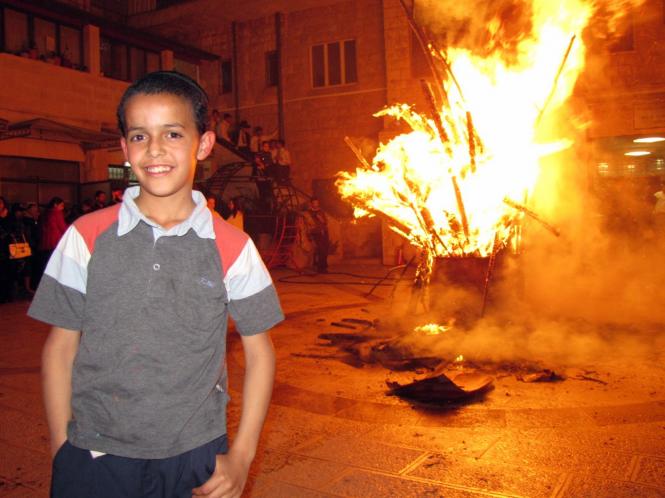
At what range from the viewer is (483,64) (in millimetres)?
8195

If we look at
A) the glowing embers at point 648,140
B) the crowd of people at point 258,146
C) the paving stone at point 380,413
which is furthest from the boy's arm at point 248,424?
the crowd of people at point 258,146

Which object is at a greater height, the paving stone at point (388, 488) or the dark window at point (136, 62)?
the dark window at point (136, 62)

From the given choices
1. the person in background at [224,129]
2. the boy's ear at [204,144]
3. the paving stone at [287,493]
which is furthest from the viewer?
the person in background at [224,129]

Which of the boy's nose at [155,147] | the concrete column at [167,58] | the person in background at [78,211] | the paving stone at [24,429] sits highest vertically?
the concrete column at [167,58]

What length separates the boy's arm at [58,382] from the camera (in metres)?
1.67

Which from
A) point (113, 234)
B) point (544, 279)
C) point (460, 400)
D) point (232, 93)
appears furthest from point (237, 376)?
point (232, 93)

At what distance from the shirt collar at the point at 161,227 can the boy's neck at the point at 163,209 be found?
1.4 inches

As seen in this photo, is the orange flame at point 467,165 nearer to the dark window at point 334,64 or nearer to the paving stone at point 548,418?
the paving stone at point 548,418

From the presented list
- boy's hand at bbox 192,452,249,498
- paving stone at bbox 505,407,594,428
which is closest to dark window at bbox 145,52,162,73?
paving stone at bbox 505,407,594,428

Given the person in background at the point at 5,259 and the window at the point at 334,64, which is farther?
the window at the point at 334,64

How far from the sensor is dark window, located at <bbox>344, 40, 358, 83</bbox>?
65.1 ft

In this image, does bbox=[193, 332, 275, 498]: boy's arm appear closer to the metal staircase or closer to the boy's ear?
the boy's ear

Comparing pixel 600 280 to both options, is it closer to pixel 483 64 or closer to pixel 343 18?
pixel 483 64

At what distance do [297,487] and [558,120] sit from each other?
49.0 ft
